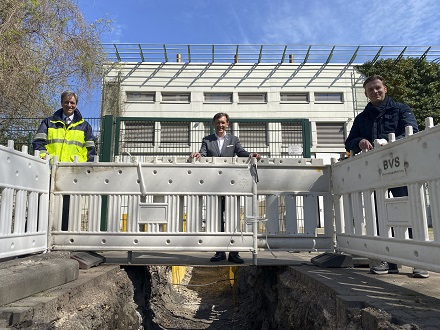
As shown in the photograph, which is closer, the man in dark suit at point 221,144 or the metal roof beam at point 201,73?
the man in dark suit at point 221,144

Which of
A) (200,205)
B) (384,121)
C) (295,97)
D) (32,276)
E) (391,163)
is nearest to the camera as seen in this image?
(32,276)

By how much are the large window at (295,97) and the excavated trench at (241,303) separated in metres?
18.7

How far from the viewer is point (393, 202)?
110 inches

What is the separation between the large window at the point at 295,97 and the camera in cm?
2545

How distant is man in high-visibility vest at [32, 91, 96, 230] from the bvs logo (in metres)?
3.26

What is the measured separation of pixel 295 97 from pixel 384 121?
22.7 metres

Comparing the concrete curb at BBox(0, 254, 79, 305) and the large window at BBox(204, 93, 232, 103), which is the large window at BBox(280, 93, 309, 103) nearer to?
the large window at BBox(204, 93, 232, 103)

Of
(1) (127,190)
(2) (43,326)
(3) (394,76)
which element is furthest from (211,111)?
(2) (43,326)

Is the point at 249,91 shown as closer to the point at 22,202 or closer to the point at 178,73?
the point at 178,73

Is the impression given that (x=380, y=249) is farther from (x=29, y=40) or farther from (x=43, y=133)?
(x=29, y=40)

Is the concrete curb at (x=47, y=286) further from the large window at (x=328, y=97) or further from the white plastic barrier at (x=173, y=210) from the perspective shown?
the large window at (x=328, y=97)

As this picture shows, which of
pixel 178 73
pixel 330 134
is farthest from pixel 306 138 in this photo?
pixel 178 73

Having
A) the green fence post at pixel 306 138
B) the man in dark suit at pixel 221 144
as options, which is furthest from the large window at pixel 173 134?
the man in dark suit at pixel 221 144

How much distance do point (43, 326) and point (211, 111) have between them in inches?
921
